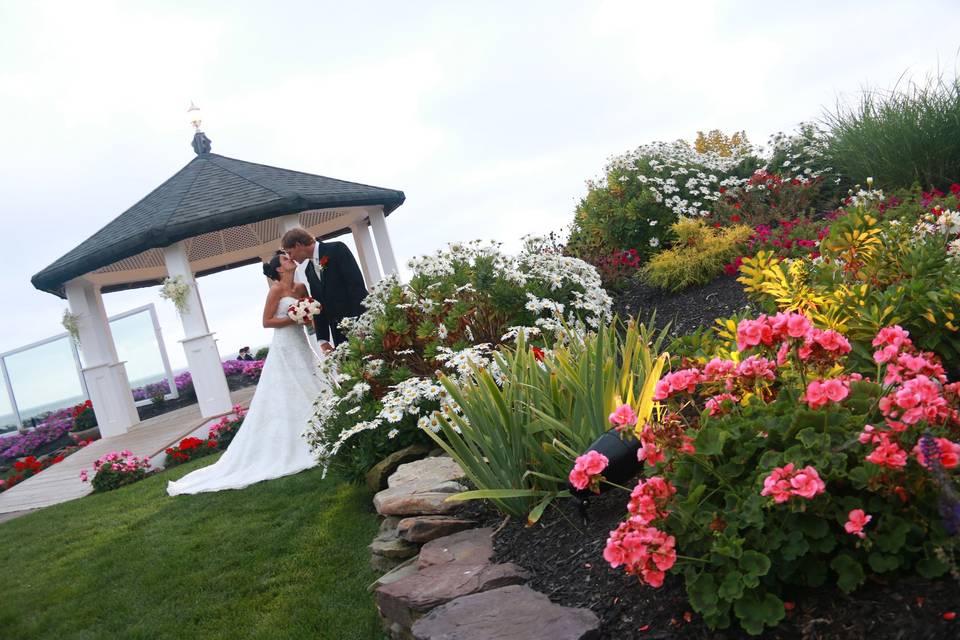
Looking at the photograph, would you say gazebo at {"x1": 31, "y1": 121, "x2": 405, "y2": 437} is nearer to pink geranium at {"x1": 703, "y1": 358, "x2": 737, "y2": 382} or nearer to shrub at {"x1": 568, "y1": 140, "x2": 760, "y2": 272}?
shrub at {"x1": 568, "y1": 140, "x2": 760, "y2": 272}

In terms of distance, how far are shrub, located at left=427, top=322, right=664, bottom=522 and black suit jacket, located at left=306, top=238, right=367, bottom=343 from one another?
3.50 m

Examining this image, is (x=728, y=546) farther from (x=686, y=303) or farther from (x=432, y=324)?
(x=686, y=303)

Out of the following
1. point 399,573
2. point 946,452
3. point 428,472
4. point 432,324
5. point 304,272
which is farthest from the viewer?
point 304,272

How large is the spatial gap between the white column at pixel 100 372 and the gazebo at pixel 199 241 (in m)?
0.02

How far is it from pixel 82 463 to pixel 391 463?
336 inches

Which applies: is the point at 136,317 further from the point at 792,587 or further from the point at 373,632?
the point at 792,587

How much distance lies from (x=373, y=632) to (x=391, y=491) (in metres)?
0.93

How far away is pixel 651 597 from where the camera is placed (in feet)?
7.16

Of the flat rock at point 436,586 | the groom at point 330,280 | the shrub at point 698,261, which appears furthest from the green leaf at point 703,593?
the groom at point 330,280

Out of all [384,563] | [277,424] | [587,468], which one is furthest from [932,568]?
[277,424]

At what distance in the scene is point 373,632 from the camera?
318cm

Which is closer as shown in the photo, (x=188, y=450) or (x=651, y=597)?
(x=651, y=597)

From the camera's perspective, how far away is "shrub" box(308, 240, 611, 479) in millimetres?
4977

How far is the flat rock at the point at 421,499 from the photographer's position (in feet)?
11.6
